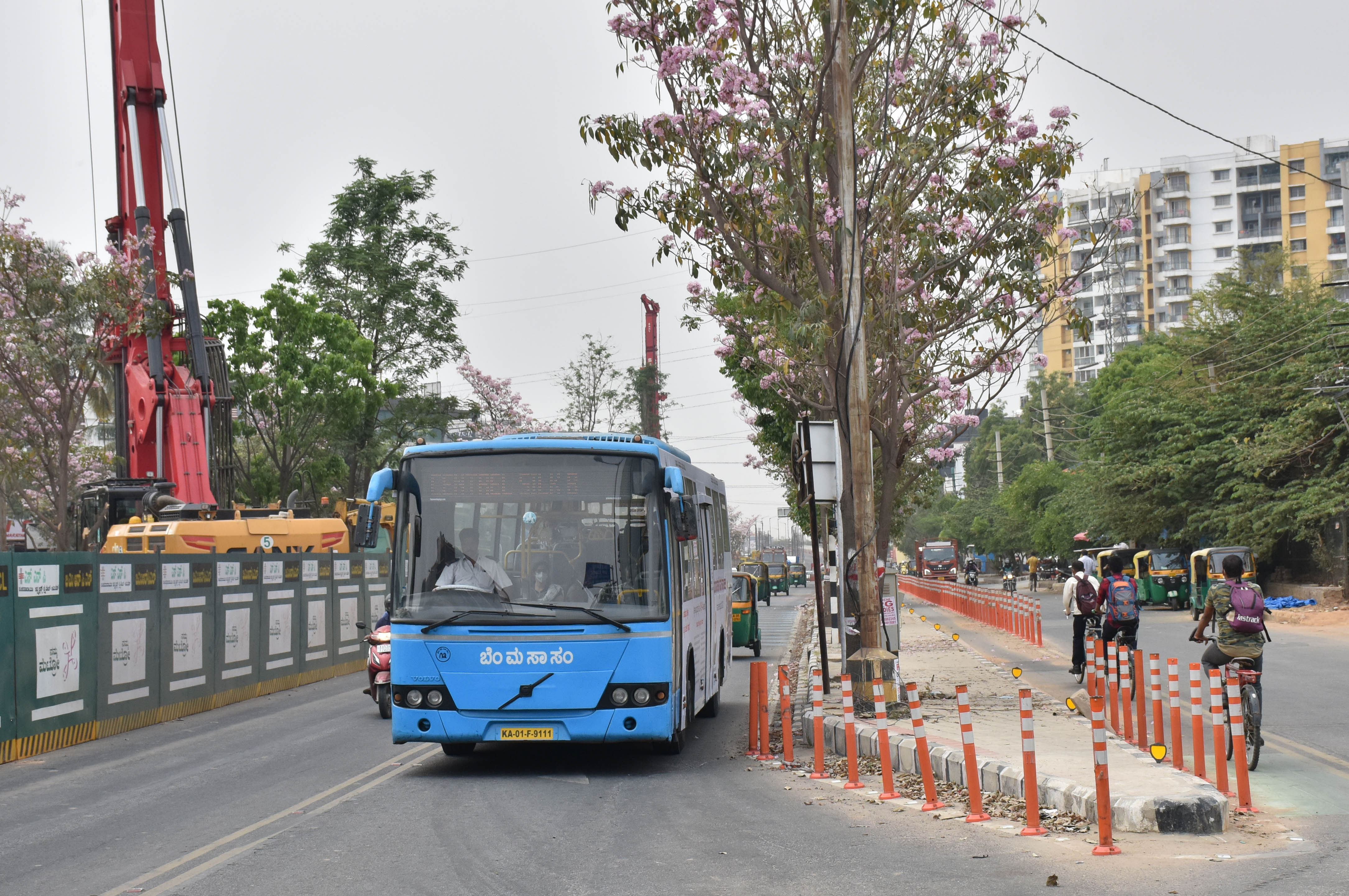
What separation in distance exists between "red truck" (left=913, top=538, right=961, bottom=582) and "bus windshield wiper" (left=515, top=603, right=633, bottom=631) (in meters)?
77.0

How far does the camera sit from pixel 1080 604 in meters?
18.8

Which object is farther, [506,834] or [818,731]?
[818,731]

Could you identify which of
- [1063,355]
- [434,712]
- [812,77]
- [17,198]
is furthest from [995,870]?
[1063,355]

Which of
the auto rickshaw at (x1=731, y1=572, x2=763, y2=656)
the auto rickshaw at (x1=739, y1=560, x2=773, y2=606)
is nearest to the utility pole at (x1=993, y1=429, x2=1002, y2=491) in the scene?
the auto rickshaw at (x1=739, y1=560, x2=773, y2=606)

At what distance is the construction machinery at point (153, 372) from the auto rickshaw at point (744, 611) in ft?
29.6

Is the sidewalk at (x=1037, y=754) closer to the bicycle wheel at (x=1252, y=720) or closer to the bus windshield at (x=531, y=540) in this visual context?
the bicycle wheel at (x=1252, y=720)

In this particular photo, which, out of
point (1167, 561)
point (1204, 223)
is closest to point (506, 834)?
point (1167, 561)

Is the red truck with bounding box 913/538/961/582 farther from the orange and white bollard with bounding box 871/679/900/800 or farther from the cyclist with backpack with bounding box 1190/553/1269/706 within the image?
the orange and white bollard with bounding box 871/679/900/800

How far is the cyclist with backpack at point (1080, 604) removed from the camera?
739 inches

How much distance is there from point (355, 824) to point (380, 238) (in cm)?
4284

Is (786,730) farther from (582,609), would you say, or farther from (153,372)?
(153,372)

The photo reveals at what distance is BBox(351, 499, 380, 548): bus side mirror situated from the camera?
37.5 ft

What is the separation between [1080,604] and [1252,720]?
8143mm

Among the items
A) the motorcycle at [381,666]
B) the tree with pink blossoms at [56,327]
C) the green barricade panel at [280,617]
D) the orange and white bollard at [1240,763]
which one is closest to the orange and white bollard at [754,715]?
the orange and white bollard at [1240,763]
